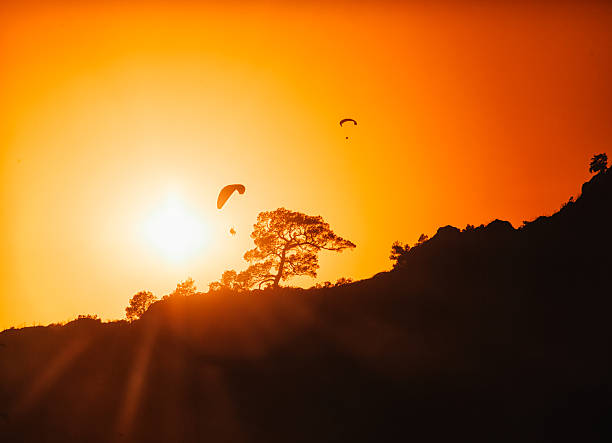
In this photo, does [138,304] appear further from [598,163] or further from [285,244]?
[598,163]

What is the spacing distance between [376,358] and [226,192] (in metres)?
23.7

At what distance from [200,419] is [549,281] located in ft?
Answer: 80.6

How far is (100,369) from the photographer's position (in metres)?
26.3

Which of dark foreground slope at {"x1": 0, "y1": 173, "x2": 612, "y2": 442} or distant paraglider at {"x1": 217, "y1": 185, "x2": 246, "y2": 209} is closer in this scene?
dark foreground slope at {"x1": 0, "y1": 173, "x2": 612, "y2": 442}

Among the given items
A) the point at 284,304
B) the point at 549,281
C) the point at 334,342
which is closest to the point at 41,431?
the point at 284,304

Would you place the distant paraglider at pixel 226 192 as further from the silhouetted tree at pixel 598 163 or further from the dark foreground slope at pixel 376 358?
the silhouetted tree at pixel 598 163

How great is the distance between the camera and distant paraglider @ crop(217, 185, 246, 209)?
38719 millimetres

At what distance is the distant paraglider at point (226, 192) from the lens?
127 feet

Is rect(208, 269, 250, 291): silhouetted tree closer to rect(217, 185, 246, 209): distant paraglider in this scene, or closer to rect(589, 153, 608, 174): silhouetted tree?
rect(217, 185, 246, 209): distant paraglider

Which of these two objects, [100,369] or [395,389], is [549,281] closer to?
[395,389]

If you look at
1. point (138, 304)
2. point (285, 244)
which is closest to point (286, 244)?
point (285, 244)

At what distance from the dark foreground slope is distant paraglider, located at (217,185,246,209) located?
12062 mm

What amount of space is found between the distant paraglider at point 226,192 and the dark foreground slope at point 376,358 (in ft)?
39.6

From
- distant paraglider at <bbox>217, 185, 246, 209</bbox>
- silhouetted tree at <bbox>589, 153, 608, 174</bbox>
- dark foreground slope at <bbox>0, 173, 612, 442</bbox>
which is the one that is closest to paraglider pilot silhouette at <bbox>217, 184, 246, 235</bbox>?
distant paraglider at <bbox>217, 185, 246, 209</bbox>
